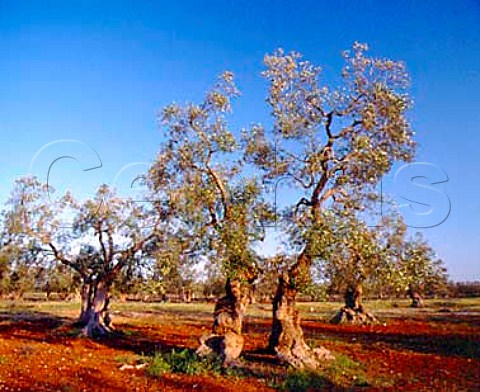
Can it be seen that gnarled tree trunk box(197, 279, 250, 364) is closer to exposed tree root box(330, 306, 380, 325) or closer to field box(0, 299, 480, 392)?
field box(0, 299, 480, 392)

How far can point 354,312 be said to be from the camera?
133 ft

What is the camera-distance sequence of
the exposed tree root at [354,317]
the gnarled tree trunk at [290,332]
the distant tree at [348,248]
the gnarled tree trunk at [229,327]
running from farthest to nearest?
the exposed tree root at [354,317], the gnarled tree trunk at [229,327], the gnarled tree trunk at [290,332], the distant tree at [348,248]

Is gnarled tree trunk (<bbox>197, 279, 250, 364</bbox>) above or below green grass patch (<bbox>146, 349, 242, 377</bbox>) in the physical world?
above

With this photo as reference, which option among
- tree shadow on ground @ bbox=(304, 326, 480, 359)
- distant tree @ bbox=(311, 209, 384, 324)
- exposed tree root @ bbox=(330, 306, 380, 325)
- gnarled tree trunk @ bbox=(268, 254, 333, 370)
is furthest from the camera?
exposed tree root @ bbox=(330, 306, 380, 325)

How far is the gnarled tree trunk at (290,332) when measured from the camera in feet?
53.9

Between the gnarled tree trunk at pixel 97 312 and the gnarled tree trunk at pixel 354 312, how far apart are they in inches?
763

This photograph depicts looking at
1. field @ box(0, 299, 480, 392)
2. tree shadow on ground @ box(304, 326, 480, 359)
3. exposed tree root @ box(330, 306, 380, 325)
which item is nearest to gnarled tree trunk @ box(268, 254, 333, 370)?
field @ box(0, 299, 480, 392)

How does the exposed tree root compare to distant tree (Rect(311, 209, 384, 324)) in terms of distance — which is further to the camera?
the exposed tree root

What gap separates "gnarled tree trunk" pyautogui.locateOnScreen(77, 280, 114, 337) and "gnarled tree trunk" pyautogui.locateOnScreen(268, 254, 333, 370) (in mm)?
12388

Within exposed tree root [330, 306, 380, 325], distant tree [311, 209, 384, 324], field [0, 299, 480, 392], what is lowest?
field [0, 299, 480, 392]

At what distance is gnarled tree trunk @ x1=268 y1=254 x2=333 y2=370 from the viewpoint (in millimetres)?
16441

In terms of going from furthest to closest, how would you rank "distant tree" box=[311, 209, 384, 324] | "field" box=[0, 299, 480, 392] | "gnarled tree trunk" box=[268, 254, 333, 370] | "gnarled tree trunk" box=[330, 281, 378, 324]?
"gnarled tree trunk" box=[330, 281, 378, 324] → "gnarled tree trunk" box=[268, 254, 333, 370] → "distant tree" box=[311, 209, 384, 324] → "field" box=[0, 299, 480, 392]

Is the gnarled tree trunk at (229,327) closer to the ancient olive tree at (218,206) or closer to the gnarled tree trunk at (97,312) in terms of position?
the ancient olive tree at (218,206)

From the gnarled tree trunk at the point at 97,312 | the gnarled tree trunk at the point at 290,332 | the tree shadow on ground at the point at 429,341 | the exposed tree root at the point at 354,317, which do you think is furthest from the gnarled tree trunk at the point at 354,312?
the gnarled tree trunk at the point at 290,332
